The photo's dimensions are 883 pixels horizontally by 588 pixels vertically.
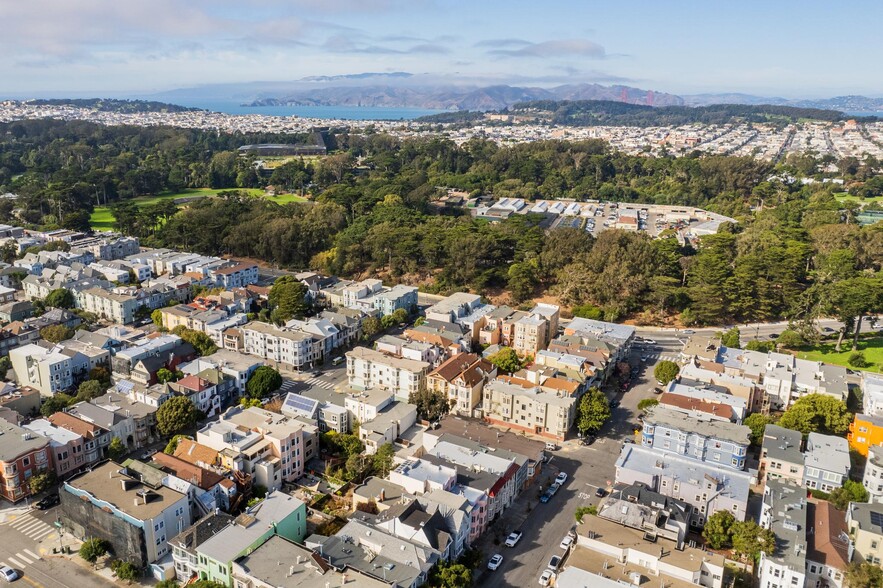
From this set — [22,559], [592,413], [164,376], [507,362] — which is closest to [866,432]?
[592,413]

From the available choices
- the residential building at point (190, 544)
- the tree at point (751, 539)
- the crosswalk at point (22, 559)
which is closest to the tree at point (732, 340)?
the tree at point (751, 539)

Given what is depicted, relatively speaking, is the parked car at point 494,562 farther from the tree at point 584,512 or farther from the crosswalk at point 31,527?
the crosswalk at point 31,527

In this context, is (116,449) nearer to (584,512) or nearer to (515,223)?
(584,512)

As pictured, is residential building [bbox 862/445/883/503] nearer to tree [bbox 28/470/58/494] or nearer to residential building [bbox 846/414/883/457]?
residential building [bbox 846/414/883/457]

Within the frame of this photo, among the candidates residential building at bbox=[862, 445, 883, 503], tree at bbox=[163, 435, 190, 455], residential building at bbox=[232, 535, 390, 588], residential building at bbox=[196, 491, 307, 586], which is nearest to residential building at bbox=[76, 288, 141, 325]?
tree at bbox=[163, 435, 190, 455]

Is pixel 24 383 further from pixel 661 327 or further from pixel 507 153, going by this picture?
pixel 507 153

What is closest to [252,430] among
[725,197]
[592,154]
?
[725,197]
